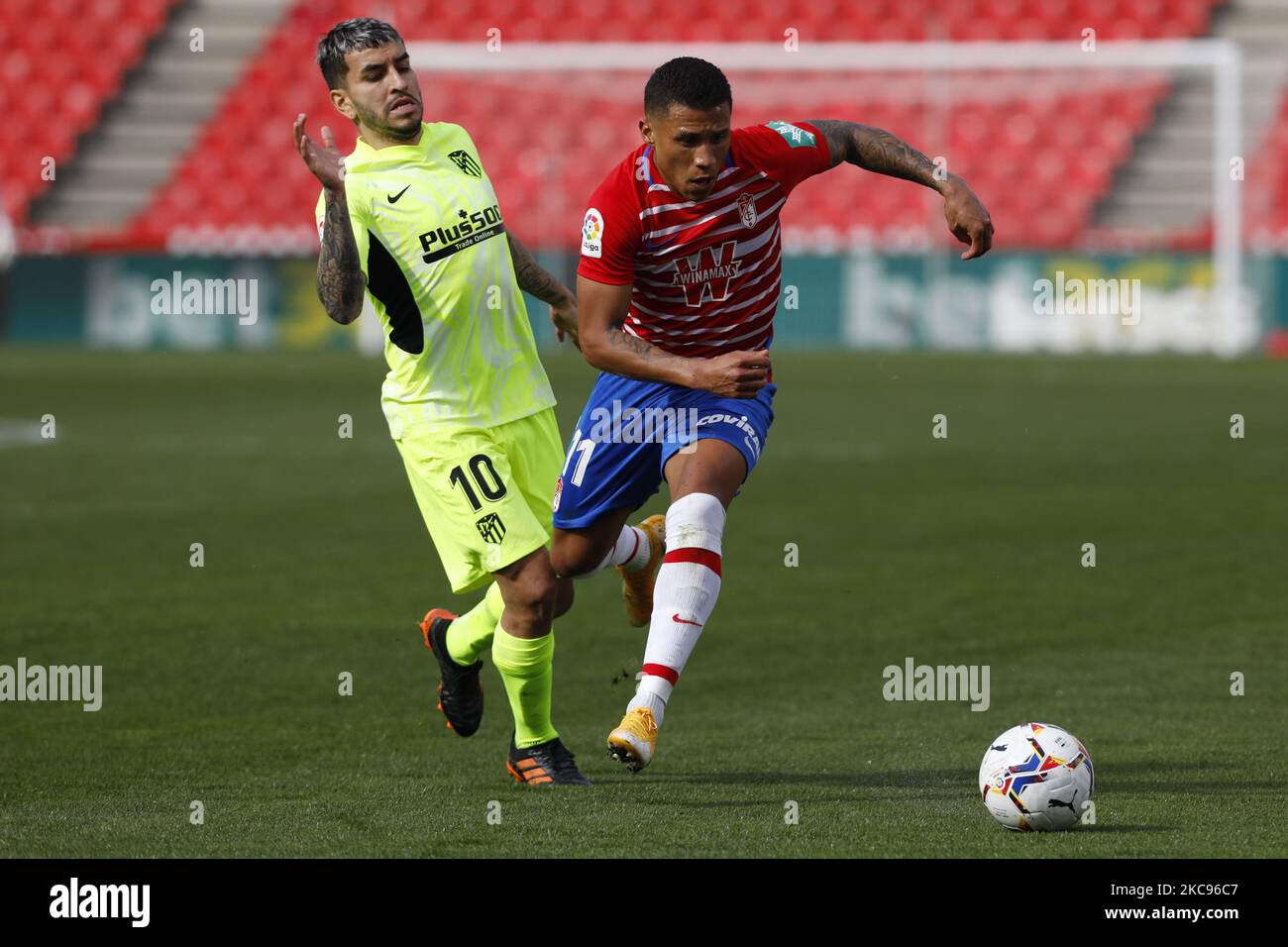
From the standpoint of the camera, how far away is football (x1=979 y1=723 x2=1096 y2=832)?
534 cm

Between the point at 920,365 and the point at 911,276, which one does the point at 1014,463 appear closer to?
the point at 920,365

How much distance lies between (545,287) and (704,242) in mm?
735

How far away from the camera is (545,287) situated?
6.71 metres

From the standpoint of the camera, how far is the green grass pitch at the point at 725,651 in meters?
5.52

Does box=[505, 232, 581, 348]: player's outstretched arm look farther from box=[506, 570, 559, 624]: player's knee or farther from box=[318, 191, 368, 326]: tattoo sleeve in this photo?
box=[506, 570, 559, 624]: player's knee

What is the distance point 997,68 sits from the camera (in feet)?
98.0

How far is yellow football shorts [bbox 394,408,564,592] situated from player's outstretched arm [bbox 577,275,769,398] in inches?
16.8
